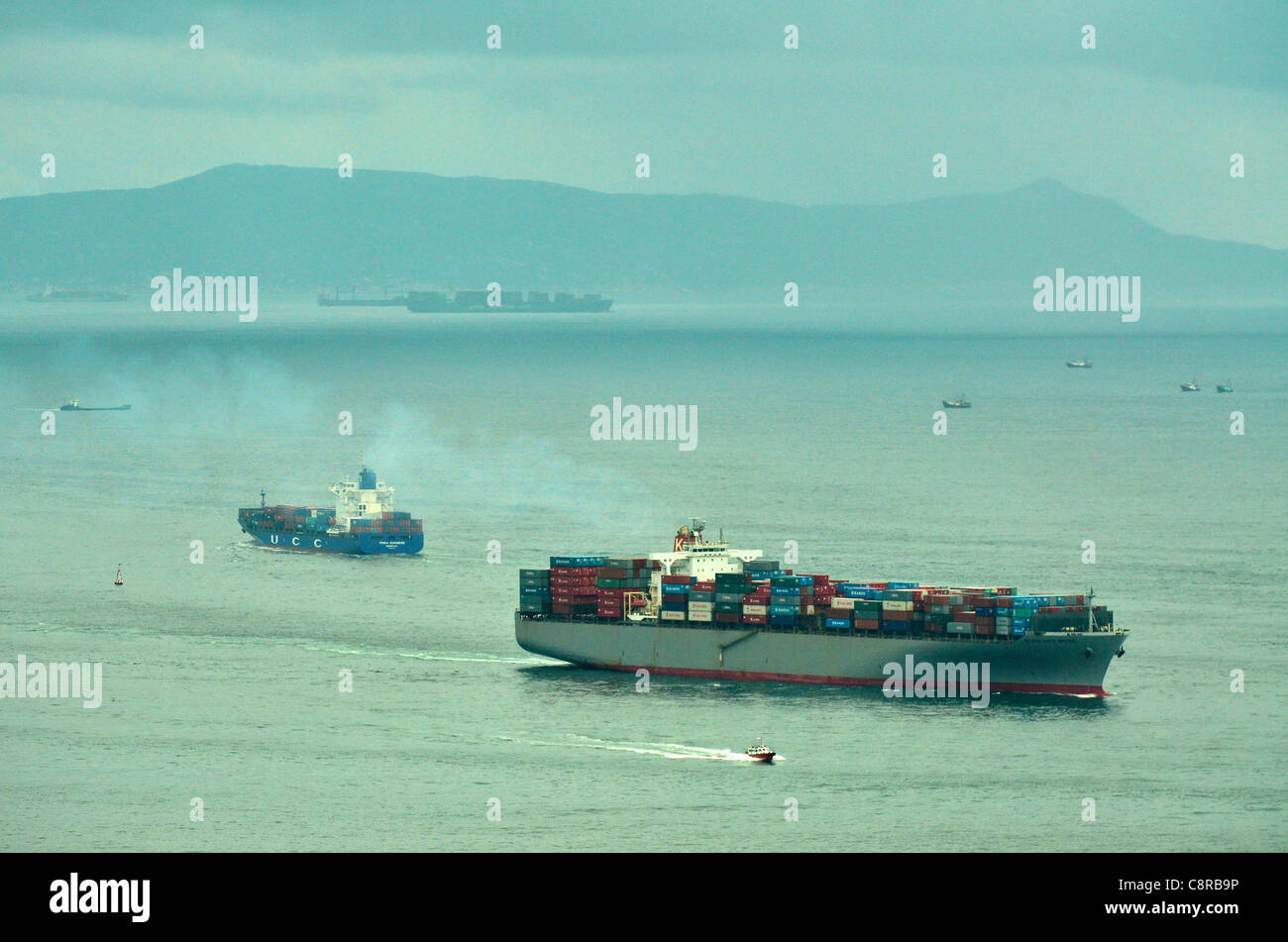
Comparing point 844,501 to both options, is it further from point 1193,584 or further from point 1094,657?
point 1094,657

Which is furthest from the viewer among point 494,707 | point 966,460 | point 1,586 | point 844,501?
point 966,460

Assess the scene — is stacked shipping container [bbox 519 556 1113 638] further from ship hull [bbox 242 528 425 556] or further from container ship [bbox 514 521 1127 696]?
ship hull [bbox 242 528 425 556]

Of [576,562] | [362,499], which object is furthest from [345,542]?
[576,562]

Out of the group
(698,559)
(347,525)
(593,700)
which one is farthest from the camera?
(347,525)

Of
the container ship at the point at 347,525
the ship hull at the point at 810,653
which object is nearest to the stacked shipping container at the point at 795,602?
the ship hull at the point at 810,653

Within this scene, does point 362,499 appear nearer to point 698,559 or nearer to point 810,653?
point 698,559
